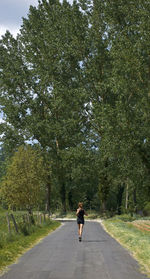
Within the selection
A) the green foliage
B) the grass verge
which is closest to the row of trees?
the green foliage

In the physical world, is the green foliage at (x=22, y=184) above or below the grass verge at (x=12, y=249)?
above

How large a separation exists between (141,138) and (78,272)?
26.0m

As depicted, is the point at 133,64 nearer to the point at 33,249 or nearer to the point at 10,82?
the point at 33,249

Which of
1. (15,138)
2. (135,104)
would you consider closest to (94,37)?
(135,104)

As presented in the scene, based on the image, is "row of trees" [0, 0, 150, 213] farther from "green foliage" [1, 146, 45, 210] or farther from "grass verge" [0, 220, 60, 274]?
"grass verge" [0, 220, 60, 274]

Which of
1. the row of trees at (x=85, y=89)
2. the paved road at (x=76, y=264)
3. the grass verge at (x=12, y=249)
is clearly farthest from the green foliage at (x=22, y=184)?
the paved road at (x=76, y=264)

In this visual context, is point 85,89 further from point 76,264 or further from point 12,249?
point 76,264

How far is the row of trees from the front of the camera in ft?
117

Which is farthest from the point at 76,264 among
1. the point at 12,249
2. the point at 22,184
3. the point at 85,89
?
the point at 85,89

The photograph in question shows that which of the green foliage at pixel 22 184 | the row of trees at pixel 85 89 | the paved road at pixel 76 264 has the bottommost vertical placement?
the paved road at pixel 76 264

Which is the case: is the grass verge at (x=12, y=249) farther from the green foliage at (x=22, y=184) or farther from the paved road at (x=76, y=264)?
the green foliage at (x=22, y=184)

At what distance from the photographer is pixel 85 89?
45.9 meters

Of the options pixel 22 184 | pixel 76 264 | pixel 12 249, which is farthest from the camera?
pixel 22 184

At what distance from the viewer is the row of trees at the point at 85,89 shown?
117ft
